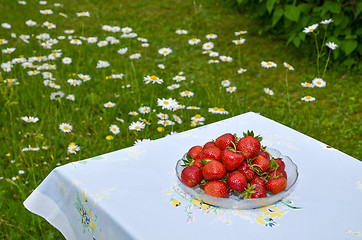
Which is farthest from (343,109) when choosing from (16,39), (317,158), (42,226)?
(16,39)

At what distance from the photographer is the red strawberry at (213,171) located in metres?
1.58

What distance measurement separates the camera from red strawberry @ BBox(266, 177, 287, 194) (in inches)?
62.6

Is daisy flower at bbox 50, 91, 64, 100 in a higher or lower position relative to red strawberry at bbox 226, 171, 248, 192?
lower

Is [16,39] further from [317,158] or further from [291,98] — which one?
[317,158]

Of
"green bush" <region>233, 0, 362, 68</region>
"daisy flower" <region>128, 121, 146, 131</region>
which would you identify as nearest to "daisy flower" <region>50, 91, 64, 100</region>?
"daisy flower" <region>128, 121, 146, 131</region>

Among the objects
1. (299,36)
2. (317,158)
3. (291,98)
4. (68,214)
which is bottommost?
(291,98)

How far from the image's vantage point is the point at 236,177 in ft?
5.17

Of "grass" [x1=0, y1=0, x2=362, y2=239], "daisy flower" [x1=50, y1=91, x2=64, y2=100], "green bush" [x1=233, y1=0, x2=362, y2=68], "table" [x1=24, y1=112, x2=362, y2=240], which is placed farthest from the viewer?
"green bush" [x1=233, y1=0, x2=362, y2=68]

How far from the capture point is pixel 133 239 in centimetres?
148

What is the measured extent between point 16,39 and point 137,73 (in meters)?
1.57

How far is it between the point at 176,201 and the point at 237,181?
0.22 metres

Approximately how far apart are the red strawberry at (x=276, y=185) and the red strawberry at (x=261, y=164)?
48mm

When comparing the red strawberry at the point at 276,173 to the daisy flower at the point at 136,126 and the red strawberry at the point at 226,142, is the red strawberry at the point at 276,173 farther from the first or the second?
the daisy flower at the point at 136,126

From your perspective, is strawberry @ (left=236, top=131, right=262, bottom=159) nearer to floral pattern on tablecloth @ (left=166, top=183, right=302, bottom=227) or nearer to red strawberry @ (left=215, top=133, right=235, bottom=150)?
red strawberry @ (left=215, top=133, right=235, bottom=150)
